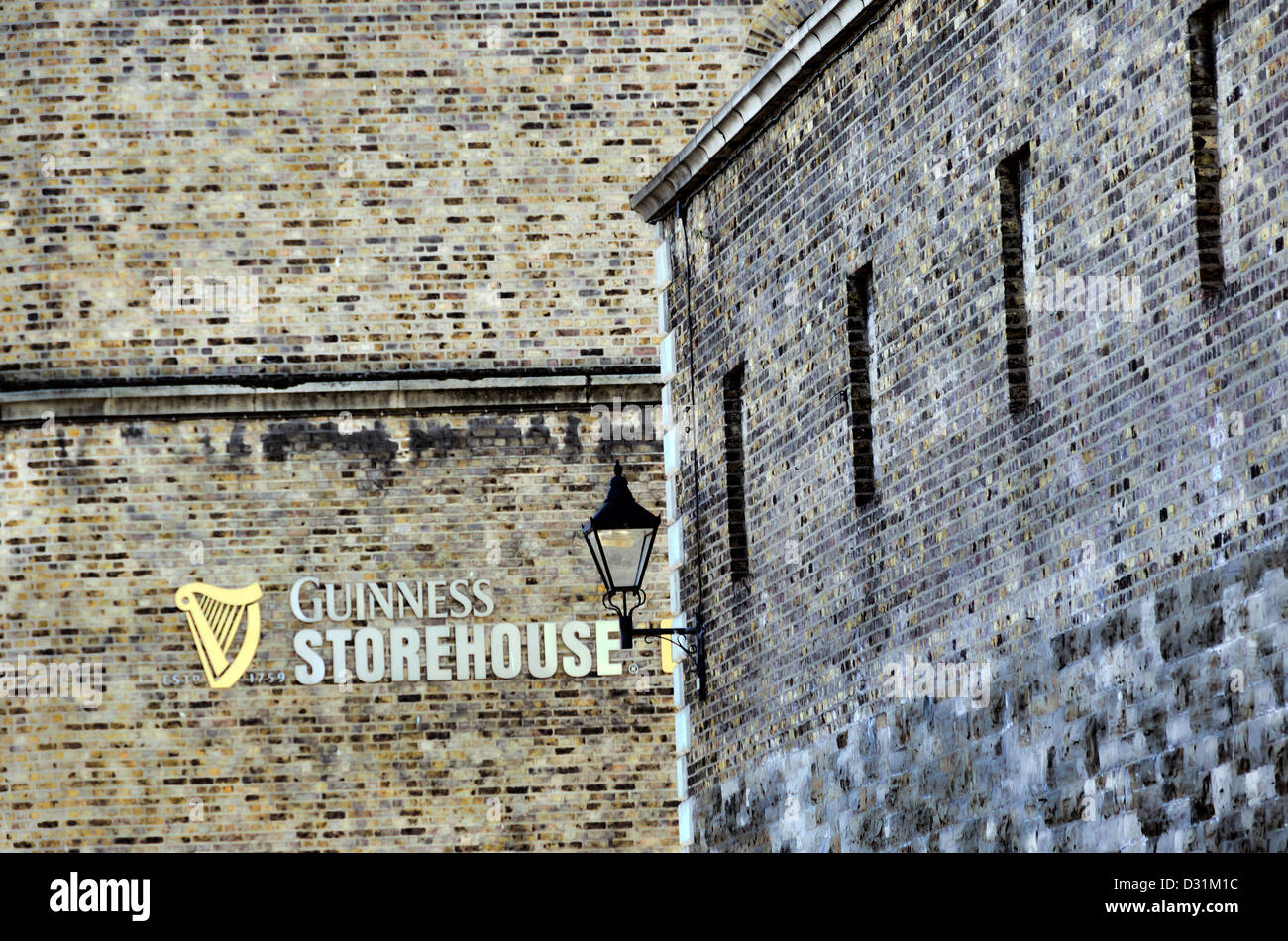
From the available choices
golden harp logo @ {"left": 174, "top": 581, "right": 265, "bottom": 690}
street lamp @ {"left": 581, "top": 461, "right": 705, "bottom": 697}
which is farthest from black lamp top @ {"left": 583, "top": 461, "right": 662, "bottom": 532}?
golden harp logo @ {"left": 174, "top": 581, "right": 265, "bottom": 690}

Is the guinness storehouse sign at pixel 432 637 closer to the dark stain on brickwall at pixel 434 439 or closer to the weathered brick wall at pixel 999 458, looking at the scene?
the dark stain on brickwall at pixel 434 439

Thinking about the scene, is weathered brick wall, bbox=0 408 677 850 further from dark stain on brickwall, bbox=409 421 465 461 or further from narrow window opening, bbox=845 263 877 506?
narrow window opening, bbox=845 263 877 506

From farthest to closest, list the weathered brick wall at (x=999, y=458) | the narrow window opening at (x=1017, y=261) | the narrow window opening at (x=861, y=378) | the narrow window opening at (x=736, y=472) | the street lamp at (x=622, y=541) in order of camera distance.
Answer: the narrow window opening at (x=736, y=472) < the street lamp at (x=622, y=541) < the narrow window opening at (x=861, y=378) < the narrow window opening at (x=1017, y=261) < the weathered brick wall at (x=999, y=458)

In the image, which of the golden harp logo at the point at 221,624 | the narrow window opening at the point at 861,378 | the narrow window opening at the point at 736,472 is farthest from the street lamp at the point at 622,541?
the golden harp logo at the point at 221,624

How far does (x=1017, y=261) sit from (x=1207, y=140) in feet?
5.63

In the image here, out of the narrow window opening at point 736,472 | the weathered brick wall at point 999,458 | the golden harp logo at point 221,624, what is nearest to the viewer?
the weathered brick wall at point 999,458

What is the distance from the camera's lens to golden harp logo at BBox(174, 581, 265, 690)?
2006 centimetres

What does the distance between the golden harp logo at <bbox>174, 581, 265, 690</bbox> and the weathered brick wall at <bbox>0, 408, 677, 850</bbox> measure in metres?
0.08

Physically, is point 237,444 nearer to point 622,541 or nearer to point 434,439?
point 434,439

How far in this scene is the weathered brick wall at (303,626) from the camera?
65.2ft

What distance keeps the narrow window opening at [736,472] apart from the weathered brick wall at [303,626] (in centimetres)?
469

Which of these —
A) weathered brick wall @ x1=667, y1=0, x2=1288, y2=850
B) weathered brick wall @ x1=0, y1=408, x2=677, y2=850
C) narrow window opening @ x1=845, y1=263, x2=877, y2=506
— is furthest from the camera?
weathered brick wall @ x1=0, y1=408, x2=677, y2=850

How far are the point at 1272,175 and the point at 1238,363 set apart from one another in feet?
2.24

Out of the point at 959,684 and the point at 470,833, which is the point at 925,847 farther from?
the point at 470,833
